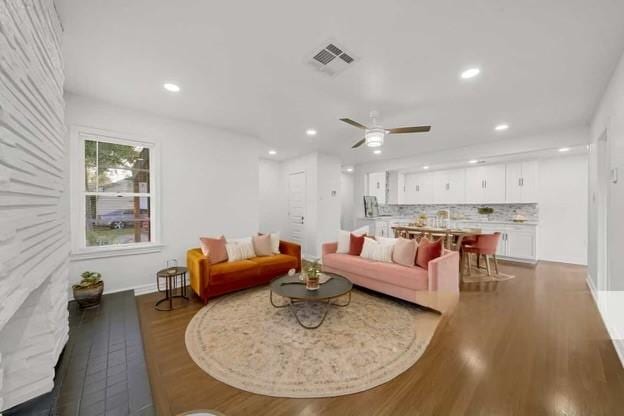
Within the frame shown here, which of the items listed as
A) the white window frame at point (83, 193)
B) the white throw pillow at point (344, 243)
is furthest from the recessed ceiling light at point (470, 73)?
the white window frame at point (83, 193)

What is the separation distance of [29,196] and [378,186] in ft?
25.2

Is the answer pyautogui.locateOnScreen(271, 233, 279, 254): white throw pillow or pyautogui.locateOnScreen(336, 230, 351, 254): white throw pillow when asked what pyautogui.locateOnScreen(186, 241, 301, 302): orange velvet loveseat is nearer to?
pyautogui.locateOnScreen(271, 233, 279, 254): white throw pillow

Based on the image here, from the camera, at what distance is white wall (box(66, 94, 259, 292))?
3312 millimetres

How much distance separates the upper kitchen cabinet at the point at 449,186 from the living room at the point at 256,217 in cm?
164

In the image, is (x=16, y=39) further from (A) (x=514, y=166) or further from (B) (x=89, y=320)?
(A) (x=514, y=166)

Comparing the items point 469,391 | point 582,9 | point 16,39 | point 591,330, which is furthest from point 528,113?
point 16,39

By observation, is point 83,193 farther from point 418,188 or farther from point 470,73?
point 418,188

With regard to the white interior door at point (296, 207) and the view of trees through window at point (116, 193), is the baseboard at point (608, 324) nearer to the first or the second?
the white interior door at point (296, 207)

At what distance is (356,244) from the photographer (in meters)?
4.17

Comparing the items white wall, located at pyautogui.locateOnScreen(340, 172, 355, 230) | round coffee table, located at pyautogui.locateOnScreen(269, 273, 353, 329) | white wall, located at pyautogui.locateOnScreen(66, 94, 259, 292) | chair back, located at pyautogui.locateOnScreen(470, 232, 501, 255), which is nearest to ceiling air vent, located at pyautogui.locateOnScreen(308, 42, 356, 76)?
round coffee table, located at pyautogui.locateOnScreen(269, 273, 353, 329)

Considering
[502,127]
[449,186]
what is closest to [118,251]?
[502,127]

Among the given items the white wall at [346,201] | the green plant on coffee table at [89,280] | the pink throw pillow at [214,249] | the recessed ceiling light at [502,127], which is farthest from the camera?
the white wall at [346,201]

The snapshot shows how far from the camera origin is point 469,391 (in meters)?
1.73

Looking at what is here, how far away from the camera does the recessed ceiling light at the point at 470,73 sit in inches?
94.9
